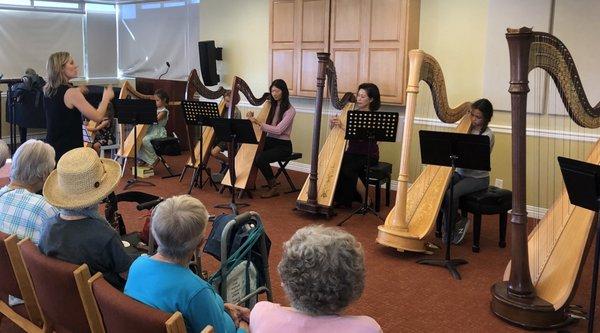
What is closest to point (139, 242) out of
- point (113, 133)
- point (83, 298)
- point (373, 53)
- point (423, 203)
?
point (83, 298)

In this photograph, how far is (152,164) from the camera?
7.63m

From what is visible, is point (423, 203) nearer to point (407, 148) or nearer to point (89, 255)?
point (407, 148)

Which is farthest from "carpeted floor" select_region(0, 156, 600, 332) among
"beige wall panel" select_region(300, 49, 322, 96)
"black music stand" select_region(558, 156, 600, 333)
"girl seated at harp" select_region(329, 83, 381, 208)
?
"beige wall panel" select_region(300, 49, 322, 96)

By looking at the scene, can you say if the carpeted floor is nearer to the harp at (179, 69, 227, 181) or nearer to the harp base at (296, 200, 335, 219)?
the harp base at (296, 200, 335, 219)

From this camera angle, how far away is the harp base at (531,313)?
3371mm

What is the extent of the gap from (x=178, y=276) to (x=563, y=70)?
2.52 m

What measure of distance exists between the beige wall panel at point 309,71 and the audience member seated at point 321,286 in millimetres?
5639

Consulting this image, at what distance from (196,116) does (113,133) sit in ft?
8.23

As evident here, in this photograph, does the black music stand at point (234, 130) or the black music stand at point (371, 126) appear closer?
the black music stand at point (371, 126)

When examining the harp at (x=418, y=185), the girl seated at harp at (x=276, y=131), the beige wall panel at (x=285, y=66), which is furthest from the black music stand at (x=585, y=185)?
the beige wall panel at (x=285, y=66)

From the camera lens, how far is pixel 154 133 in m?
7.75

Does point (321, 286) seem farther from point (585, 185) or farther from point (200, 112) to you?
point (200, 112)

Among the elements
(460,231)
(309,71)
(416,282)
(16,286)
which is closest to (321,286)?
(16,286)

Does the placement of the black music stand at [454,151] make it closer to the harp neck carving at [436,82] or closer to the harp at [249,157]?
the harp neck carving at [436,82]
